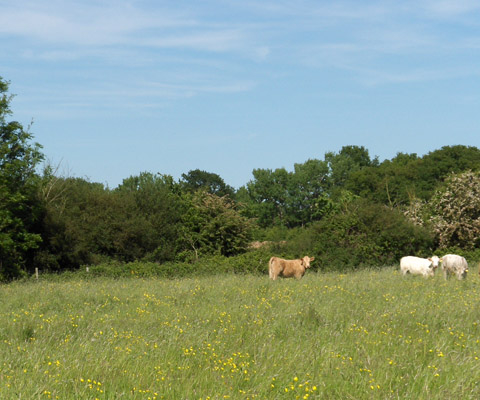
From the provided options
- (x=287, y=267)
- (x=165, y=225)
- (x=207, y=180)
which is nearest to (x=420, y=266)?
(x=287, y=267)

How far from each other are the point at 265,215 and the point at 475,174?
5251 centimetres

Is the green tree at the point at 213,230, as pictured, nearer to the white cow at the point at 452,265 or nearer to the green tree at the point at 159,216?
the green tree at the point at 159,216

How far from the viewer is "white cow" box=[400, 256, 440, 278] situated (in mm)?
23161

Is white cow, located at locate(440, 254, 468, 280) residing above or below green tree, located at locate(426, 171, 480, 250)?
below

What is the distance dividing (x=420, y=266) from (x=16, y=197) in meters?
23.2

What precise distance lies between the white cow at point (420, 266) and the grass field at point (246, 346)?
25.8 ft

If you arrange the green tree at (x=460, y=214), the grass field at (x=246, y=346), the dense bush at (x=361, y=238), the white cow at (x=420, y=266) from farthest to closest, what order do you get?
the green tree at (x=460, y=214) < the dense bush at (x=361, y=238) < the white cow at (x=420, y=266) < the grass field at (x=246, y=346)

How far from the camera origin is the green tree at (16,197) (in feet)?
112

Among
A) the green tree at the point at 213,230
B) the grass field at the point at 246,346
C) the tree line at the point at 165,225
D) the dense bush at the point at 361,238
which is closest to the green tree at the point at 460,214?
the tree line at the point at 165,225

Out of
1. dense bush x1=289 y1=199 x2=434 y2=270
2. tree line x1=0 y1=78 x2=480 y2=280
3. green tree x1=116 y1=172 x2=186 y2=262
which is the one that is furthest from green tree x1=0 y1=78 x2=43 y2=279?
dense bush x1=289 y1=199 x2=434 y2=270

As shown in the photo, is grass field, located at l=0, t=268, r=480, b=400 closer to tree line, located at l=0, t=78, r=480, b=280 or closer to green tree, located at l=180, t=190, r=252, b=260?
tree line, located at l=0, t=78, r=480, b=280

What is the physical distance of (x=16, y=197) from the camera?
113ft

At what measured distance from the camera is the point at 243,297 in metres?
15.0

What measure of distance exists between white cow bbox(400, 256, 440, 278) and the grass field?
787 centimetres
